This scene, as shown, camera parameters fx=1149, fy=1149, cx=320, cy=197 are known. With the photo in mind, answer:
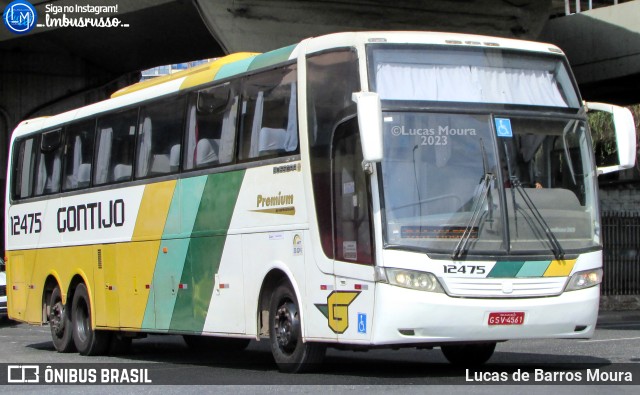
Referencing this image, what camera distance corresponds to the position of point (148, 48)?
30562 millimetres

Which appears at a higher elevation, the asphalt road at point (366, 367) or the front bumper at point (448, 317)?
the front bumper at point (448, 317)

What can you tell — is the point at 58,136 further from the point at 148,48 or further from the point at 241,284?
the point at 148,48

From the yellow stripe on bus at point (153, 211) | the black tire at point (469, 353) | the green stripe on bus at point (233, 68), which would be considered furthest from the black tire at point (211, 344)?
the green stripe on bus at point (233, 68)

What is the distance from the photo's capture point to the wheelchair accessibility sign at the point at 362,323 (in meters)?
10.5

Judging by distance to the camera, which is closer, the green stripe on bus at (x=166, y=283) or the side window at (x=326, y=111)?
the side window at (x=326, y=111)

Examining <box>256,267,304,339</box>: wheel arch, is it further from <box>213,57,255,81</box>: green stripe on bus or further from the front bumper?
<box>213,57,255,81</box>: green stripe on bus

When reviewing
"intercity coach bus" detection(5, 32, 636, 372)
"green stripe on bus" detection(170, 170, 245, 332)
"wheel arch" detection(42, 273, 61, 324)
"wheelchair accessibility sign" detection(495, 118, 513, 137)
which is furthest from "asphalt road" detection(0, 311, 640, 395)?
"wheelchair accessibility sign" detection(495, 118, 513, 137)

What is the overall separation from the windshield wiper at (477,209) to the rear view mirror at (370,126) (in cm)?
112

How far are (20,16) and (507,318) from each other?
2037 centimetres

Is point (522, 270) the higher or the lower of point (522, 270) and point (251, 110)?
the lower

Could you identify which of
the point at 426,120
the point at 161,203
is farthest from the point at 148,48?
the point at 426,120

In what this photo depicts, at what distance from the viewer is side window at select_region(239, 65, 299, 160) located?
11719 millimetres

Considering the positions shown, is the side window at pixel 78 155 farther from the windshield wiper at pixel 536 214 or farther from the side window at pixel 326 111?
the windshield wiper at pixel 536 214

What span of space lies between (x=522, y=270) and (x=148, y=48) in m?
21.5
